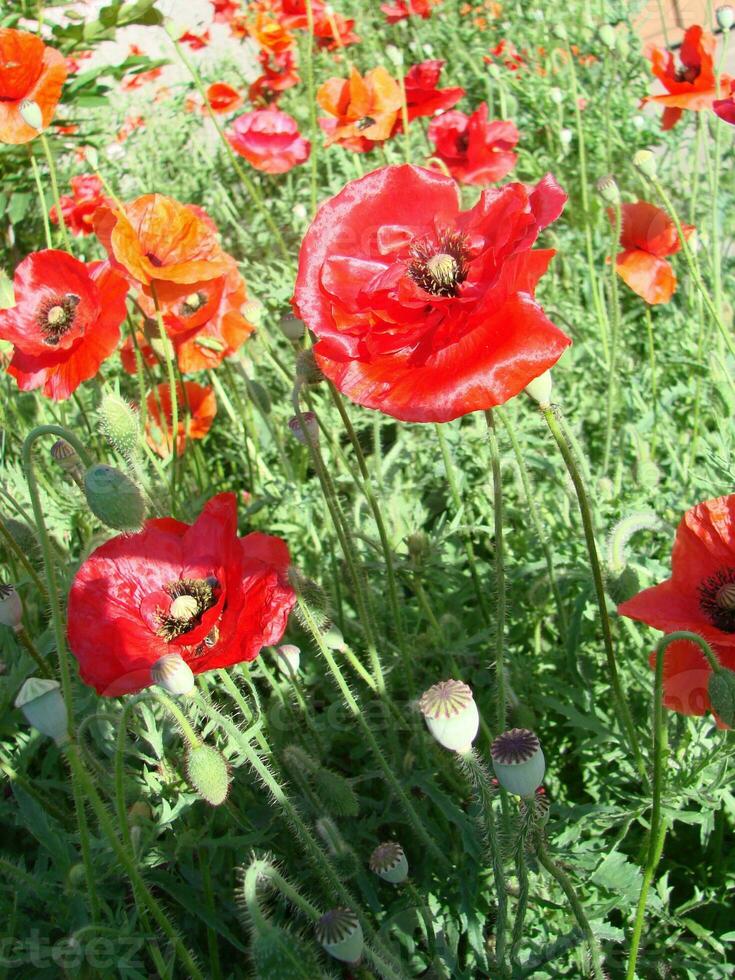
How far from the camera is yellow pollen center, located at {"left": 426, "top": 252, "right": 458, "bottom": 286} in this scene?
1.31 m

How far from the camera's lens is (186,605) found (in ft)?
4.64

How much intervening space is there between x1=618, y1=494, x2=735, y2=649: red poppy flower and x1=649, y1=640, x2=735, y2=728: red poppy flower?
0.15 feet

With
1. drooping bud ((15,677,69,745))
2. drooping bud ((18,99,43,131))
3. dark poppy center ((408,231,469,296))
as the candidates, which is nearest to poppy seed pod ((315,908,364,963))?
drooping bud ((15,677,69,745))

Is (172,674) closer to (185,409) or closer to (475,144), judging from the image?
(185,409)

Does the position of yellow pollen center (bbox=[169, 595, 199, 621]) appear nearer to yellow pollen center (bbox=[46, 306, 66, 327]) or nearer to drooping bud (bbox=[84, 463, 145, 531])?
drooping bud (bbox=[84, 463, 145, 531])

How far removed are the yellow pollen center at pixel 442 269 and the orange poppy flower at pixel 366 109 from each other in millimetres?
1582

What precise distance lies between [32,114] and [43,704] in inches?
56.9

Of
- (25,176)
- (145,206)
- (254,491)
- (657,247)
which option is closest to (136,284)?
(145,206)

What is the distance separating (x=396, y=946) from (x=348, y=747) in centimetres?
52

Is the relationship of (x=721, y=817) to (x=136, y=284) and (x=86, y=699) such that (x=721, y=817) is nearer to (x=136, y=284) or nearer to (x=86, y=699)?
(x=86, y=699)

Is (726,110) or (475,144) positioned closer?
(726,110)

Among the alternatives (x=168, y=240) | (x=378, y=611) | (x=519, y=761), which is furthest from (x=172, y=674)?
(x=168, y=240)

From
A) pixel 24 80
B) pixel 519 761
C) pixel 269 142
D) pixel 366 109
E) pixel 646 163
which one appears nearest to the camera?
pixel 519 761

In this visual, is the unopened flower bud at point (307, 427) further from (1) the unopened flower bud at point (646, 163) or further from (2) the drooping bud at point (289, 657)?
(1) the unopened flower bud at point (646, 163)
